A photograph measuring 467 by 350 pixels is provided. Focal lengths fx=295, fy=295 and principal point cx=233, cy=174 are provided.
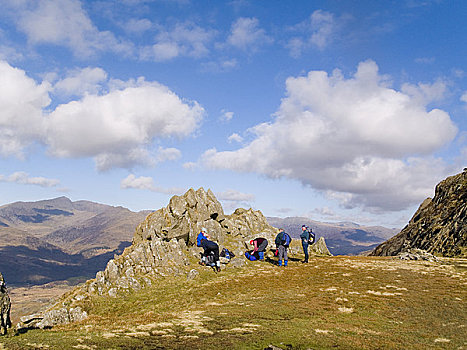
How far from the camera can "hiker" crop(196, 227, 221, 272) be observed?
49.2 meters

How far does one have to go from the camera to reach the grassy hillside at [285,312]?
1959cm

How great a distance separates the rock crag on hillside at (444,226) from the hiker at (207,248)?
5269cm

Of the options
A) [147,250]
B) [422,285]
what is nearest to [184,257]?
[147,250]

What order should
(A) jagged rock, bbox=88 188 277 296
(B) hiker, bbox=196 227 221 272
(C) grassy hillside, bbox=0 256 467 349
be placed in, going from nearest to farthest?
(C) grassy hillside, bbox=0 256 467 349 < (A) jagged rock, bbox=88 188 277 296 < (B) hiker, bbox=196 227 221 272

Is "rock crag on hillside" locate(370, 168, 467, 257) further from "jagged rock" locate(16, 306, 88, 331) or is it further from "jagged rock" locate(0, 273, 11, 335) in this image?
"jagged rock" locate(0, 273, 11, 335)

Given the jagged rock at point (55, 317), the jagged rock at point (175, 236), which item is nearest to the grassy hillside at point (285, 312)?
the jagged rock at point (55, 317)

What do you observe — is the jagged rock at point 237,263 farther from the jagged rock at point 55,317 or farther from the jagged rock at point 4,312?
the jagged rock at point 4,312

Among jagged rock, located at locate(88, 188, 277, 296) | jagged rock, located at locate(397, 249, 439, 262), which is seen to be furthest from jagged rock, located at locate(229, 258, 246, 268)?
jagged rock, located at locate(397, 249, 439, 262)

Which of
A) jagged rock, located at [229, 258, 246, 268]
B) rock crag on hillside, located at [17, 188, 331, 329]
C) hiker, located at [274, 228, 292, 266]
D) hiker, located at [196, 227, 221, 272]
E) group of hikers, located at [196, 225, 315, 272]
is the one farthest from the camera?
jagged rock, located at [229, 258, 246, 268]

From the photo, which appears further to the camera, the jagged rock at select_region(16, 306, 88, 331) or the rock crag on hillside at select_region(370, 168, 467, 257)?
the rock crag on hillside at select_region(370, 168, 467, 257)

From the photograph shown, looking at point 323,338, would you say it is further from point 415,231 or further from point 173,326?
point 415,231

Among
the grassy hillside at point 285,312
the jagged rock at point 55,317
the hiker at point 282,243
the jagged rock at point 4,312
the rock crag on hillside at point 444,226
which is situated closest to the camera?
the grassy hillside at point 285,312

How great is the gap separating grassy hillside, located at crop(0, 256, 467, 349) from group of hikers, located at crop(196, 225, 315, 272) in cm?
243

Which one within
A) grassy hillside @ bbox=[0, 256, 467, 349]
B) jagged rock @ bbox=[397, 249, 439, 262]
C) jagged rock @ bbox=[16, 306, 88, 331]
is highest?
jagged rock @ bbox=[397, 249, 439, 262]
